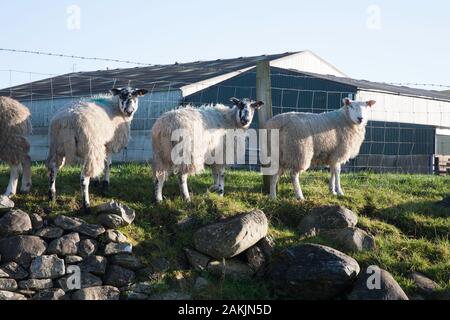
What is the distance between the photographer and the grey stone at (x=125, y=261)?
29.2 ft

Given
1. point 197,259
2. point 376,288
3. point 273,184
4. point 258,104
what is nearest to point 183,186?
point 273,184

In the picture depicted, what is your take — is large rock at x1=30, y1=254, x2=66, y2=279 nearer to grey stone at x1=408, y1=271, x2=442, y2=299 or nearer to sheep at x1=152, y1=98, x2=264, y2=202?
sheep at x1=152, y1=98, x2=264, y2=202

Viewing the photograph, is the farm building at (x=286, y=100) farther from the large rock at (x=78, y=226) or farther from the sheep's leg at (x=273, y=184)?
the large rock at (x=78, y=226)

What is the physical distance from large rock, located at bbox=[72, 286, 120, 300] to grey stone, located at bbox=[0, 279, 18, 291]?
0.79 meters

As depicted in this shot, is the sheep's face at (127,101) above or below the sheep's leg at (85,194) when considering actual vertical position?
above

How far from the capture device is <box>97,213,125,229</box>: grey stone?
9344 mm

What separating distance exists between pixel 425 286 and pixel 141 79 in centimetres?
2489

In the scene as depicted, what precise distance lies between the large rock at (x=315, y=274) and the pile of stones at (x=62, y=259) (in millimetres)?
2097

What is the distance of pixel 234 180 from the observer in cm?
1313

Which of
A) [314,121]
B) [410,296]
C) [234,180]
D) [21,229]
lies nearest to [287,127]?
[314,121]

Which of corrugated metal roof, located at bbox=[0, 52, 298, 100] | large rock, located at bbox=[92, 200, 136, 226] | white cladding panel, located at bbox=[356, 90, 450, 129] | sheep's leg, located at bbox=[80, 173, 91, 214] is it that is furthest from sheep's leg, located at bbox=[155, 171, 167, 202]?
white cladding panel, located at bbox=[356, 90, 450, 129]

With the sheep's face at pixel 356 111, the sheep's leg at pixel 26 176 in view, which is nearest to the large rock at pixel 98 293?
the sheep's leg at pixel 26 176

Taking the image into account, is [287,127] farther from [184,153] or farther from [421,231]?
[421,231]
